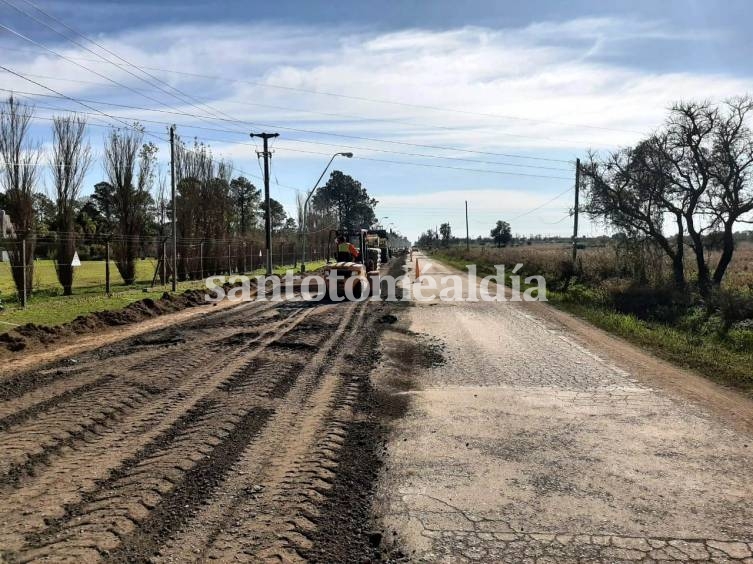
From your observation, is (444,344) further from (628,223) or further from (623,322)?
(628,223)

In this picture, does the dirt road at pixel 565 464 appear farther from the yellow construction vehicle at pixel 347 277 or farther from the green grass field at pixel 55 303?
the yellow construction vehicle at pixel 347 277

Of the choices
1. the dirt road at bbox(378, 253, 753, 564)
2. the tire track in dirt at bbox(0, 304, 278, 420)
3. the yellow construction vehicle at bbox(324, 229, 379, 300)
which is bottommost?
the dirt road at bbox(378, 253, 753, 564)

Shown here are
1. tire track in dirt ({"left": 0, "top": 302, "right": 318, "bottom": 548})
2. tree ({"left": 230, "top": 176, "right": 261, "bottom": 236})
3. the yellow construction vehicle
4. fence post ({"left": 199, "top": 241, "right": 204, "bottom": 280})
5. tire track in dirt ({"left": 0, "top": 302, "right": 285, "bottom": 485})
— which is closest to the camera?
tire track in dirt ({"left": 0, "top": 302, "right": 318, "bottom": 548})

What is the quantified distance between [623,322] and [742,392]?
7.22m

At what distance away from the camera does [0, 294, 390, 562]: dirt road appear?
12.7ft

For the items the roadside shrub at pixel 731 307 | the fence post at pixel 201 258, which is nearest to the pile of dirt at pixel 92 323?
the fence post at pixel 201 258

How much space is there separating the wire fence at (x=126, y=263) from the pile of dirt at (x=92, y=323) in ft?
11.3

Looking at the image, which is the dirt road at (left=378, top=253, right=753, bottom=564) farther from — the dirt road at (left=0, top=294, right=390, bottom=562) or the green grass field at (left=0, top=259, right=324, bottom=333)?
the green grass field at (left=0, top=259, right=324, bottom=333)

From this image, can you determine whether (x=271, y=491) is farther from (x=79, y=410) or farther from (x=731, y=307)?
(x=731, y=307)

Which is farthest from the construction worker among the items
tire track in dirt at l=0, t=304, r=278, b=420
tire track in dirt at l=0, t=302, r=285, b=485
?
tire track in dirt at l=0, t=302, r=285, b=485

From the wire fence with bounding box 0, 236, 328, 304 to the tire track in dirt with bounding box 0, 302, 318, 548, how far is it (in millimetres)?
11263

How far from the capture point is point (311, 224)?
222ft

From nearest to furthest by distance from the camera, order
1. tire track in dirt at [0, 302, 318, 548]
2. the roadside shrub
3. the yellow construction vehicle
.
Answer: tire track in dirt at [0, 302, 318, 548]
the roadside shrub
the yellow construction vehicle

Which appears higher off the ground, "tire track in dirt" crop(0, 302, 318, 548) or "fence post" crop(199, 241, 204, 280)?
"fence post" crop(199, 241, 204, 280)
